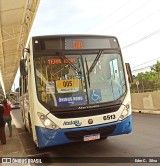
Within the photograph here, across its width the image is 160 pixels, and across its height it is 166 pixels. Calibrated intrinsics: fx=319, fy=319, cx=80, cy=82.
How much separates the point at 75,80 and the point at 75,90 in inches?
10.1

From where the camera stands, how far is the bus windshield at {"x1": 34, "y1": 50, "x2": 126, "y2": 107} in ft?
24.0

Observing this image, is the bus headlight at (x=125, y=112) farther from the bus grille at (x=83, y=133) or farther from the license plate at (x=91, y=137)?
the license plate at (x=91, y=137)

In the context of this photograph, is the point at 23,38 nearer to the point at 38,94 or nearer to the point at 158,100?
the point at 158,100

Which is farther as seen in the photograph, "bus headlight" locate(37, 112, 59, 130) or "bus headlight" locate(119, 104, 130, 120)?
"bus headlight" locate(119, 104, 130, 120)

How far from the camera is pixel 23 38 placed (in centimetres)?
2569

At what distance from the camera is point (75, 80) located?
7504 mm

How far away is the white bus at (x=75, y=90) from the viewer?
7.16m

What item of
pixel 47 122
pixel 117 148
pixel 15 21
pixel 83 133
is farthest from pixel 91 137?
pixel 15 21

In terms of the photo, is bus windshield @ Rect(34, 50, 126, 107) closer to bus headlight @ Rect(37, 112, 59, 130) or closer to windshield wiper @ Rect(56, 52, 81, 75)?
windshield wiper @ Rect(56, 52, 81, 75)

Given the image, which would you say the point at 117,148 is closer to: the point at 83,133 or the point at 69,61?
the point at 83,133

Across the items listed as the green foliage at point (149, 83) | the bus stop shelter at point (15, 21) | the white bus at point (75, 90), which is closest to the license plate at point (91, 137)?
the white bus at point (75, 90)

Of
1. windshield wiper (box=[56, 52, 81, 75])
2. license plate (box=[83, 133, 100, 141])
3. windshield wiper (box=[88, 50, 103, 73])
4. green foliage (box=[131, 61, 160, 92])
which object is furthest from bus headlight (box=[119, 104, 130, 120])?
green foliage (box=[131, 61, 160, 92])

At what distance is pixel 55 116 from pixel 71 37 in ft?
6.89

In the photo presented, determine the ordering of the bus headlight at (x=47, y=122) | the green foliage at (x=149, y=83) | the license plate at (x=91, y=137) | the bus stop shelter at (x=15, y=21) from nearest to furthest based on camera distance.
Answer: the bus headlight at (x=47, y=122)
the license plate at (x=91, y=137)
the bus stop shelter at (x=15, y=21)
the green foliage at (x=149, y=83)
